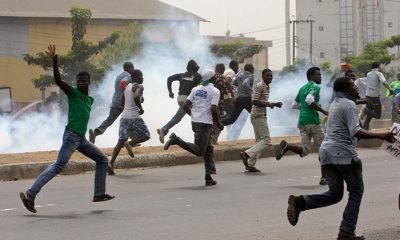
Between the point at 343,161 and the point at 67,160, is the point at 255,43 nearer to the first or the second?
the point at 67,160

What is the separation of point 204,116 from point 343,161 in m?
5.10

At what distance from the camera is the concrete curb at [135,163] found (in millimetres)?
14273

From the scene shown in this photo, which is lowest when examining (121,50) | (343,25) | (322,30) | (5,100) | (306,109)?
(5,100)

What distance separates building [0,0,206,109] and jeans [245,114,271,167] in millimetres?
50252

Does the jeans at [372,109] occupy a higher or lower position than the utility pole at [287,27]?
lower

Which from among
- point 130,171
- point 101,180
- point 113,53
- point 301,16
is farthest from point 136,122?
point 301,16

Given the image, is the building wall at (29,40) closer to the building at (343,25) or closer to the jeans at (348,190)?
the building at (343,25)

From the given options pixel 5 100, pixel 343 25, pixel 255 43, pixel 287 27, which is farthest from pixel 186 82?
pixel 343 25

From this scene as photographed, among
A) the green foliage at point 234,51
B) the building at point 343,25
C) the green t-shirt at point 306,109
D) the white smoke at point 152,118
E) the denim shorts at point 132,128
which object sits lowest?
the white smoke at point 152,118

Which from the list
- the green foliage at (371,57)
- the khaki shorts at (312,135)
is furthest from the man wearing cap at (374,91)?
the green foliage at (371,57)

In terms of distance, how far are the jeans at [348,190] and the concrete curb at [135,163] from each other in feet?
23.2

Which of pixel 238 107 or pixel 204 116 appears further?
pixel 238 107

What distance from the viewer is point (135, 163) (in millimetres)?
15500

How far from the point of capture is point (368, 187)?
1235 centimetres
